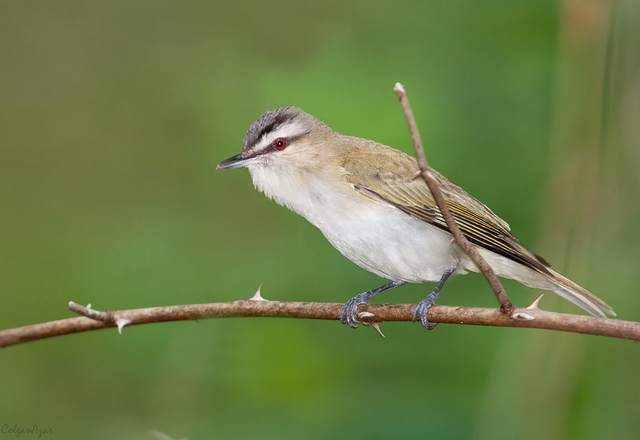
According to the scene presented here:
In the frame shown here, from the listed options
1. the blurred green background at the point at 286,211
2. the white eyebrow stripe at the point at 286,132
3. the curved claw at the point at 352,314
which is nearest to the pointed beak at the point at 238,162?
the white eyebrow stripe at the point at 286,132

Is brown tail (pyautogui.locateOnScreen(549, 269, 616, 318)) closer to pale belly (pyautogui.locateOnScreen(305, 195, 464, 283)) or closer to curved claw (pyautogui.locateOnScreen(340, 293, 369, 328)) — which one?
pale belly (pyautogui.locateOnScreen(305, 195, 464, 283))

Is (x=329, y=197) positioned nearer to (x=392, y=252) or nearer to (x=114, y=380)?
(x=392, y=252)

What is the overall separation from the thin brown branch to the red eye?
1692mm

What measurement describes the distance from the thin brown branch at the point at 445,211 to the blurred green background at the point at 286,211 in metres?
1.30

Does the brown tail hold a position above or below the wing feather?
below

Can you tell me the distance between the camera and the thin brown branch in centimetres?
236

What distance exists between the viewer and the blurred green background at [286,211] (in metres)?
4.29

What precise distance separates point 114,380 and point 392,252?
2536 millimetres

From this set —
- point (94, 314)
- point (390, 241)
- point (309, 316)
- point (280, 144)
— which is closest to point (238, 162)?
point (280, 144)

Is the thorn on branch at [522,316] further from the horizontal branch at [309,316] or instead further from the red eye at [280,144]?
the red eye at [280,144]

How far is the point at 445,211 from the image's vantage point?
261 centimetres

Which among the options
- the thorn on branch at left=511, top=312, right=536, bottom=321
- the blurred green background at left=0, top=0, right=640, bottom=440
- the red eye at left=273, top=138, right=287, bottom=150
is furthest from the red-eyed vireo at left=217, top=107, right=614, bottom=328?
the thorn on branch at left=511, top=312, right=536, bottom=321

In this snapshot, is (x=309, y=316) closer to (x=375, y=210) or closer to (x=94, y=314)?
(x=94, y=314)

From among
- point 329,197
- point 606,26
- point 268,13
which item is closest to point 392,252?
point 329,197
